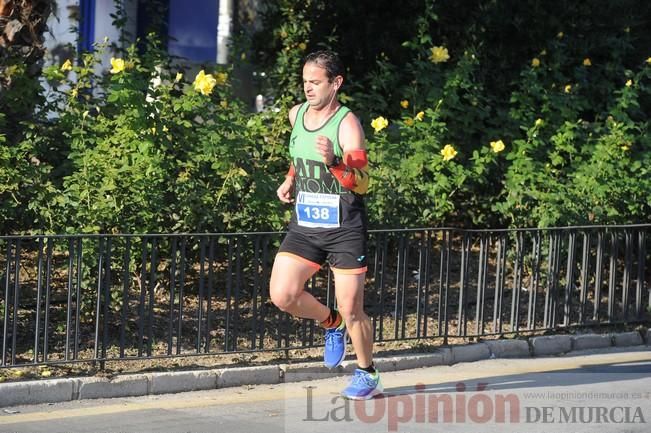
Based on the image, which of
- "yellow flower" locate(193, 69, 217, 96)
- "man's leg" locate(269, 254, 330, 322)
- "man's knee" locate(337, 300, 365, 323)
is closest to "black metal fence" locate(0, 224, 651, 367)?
"man's leg" locate(269, 254, 330, 322)

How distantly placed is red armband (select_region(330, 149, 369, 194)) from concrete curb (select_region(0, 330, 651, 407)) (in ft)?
5.32

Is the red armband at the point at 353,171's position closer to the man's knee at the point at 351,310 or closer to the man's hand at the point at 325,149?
the man's hand at the point at 325,149

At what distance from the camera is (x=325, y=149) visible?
700 cm

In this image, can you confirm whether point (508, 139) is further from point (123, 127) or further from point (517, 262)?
point (123, 127)

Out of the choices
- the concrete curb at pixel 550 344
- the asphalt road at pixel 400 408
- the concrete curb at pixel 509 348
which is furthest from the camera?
the concrete curb at pixel 550 344

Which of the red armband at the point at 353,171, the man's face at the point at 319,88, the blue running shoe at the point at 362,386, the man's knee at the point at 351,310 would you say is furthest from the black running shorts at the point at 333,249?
the man's face at the point at 319,88

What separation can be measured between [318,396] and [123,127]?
283cm

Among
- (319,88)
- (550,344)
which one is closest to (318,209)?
(319,88)

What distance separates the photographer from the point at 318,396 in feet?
25.7

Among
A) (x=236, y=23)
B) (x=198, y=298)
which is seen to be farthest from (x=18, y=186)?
(x=236, y=23)

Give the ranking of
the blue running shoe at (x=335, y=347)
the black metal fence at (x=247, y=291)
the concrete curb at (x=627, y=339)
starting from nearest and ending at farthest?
the blue running shoe at (x=335, y=347) → the black metal fence at (x=247, y=291) → the concrete curb at (x=627, y=339)

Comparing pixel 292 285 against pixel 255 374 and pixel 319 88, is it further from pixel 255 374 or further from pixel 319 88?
pixel 319 88

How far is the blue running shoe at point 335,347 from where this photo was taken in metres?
7.70

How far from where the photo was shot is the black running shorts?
7.40 metres
